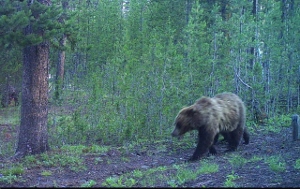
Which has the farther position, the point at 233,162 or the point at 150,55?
the point at 150,55

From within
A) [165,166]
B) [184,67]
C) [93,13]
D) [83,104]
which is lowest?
[165,166]

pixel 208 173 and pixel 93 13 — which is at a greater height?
pixel 93 13

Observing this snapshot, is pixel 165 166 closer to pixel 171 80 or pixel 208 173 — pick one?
pixel 208 173

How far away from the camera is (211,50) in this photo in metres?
17.1

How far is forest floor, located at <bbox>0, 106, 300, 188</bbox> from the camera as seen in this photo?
8.42 meters

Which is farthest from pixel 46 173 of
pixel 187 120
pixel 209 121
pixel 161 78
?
pixel 161 78

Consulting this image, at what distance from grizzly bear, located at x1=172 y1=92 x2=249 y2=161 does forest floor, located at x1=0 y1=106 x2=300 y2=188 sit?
1.23 feet

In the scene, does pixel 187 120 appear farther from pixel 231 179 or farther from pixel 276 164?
pixel 231 179

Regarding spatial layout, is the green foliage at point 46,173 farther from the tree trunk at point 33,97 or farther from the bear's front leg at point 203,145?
the bear's front leg at point 203,145

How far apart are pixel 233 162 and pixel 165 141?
4441 mm

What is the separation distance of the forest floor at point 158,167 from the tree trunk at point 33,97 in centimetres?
53

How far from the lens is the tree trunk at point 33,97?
11477 millimetres

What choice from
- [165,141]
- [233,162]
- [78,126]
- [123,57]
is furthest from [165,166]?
[123,57]

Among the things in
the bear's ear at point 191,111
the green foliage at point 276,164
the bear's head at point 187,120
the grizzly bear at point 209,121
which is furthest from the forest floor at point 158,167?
the bear's ear at point 191,111
